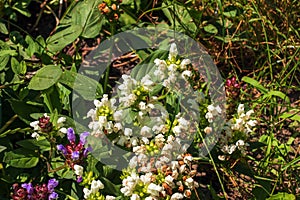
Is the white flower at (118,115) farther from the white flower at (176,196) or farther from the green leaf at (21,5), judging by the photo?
the green leaf at (21,5)

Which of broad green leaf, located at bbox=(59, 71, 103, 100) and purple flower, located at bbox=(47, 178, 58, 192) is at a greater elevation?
broad green leaf, located at bbox=(59, 71, 103, 100)

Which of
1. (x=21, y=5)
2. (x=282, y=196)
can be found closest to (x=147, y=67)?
(x=282, y=196)

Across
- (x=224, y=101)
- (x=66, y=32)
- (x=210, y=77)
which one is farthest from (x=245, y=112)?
(x=66, y=32)

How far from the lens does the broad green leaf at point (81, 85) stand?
5.94 ft

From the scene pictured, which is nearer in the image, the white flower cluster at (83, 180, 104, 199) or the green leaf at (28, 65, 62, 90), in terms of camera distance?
the white flower cluster at (83, 180, 104, 199)

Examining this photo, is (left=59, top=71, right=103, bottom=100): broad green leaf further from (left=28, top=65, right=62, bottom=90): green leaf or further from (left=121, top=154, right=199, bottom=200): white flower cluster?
(left=121, top=154, right=199, bottom=200): white flower cluster

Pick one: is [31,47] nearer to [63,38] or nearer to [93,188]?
[63,38]

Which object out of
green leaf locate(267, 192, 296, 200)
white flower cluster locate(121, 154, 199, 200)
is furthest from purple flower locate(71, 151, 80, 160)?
green leaf locate(267, 192, 296, 200)

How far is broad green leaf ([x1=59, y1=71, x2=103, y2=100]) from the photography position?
5.94 ft

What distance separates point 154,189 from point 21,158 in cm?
43

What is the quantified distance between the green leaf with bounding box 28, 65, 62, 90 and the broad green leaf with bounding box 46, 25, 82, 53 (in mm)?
174

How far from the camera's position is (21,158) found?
5.69 ft

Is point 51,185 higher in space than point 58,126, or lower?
lower

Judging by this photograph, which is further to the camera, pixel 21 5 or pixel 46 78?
pixel 21 5
